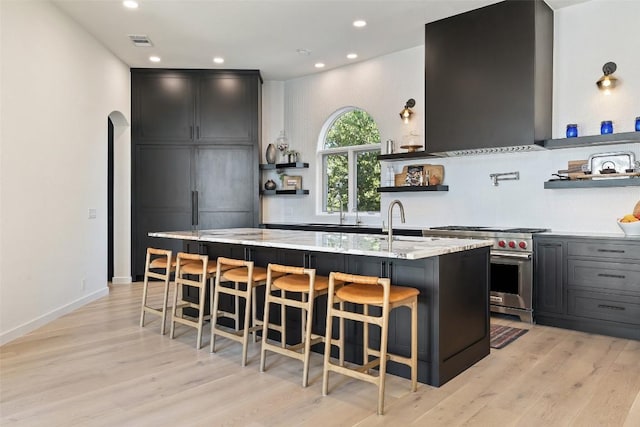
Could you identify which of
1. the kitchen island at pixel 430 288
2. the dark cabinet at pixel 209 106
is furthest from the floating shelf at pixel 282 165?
the kitchen island at pixel 430 288

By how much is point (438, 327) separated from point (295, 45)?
416 cm

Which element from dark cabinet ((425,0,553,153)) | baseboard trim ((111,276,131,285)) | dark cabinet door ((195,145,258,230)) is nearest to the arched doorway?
baseboard trim ((111,276,131,285))

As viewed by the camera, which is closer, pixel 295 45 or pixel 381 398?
pixel 381 398

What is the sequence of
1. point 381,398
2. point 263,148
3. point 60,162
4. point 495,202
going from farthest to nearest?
point 263,148 < point 495,202 < point 60,162 < point 381,398

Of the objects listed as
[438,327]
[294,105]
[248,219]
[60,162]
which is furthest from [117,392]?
[294,105]

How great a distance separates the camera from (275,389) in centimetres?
275

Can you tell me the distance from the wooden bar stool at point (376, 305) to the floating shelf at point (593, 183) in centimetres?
255

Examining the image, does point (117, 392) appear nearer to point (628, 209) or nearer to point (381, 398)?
point (381, 398)

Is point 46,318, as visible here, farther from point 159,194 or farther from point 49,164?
point 159,194

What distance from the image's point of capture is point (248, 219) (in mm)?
6699

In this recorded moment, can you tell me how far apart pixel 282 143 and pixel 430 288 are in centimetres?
469

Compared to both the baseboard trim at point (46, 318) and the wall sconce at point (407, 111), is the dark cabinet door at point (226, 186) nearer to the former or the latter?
the baseboard trim at point (46, 318)

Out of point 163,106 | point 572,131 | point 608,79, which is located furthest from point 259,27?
point 608,79

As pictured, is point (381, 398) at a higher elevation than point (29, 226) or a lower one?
lower
